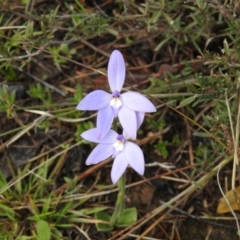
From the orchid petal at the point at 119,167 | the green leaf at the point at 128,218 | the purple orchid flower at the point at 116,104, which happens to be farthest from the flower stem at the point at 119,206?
the purple orchid flower at the point at 116,104

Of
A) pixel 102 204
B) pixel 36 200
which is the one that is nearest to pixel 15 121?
pixel 36 200

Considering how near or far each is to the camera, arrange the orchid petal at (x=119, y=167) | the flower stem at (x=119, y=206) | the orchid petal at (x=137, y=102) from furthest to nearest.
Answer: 1. the flower stem at (x=119, y=206)
2. the orchid petal at (x=119, y=167)
3. the orchid petal at (x=137, y=102)

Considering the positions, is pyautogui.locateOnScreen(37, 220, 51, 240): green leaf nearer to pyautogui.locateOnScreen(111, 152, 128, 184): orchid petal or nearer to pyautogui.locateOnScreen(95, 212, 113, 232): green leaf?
pyautogui.locateOnScreen(95, 212, 113, 232): green leaf

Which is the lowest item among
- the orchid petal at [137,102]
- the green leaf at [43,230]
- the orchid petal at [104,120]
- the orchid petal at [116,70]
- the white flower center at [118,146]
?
the green leaf at [43,230]

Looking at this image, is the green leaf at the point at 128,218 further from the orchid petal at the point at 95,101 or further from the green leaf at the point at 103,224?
the orchid petal at the point at 95,101

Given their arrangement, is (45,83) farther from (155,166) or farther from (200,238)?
(200,238)

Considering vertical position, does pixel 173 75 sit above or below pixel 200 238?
above
